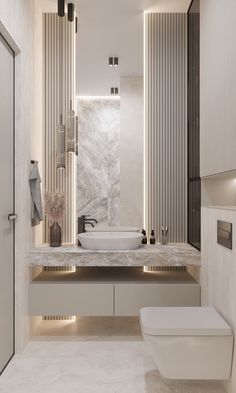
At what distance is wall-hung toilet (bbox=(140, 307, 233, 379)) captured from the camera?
1.88 meters

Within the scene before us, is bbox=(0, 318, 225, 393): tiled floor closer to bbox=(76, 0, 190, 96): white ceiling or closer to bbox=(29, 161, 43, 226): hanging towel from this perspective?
bbox=(29, 161, 43, 226): hanging towel

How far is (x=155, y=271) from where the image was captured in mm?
3160

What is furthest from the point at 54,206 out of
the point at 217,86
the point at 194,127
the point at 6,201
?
the point at 217,86

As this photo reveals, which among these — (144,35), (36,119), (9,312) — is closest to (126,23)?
(144,35)

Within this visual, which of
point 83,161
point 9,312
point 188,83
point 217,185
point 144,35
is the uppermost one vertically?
point 144,35

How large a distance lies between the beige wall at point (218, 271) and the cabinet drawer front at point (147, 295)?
19cm

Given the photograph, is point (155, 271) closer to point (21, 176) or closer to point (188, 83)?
point (21, 176)

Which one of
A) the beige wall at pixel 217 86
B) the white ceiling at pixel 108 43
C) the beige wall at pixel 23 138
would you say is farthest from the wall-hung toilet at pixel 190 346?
the white ceiling at pixel 108 43

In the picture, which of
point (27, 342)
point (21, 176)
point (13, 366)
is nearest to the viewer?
point (13, 366)

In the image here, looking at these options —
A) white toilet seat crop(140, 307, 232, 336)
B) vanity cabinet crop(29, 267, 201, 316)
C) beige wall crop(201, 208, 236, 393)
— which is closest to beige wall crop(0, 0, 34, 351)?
vanity cabinet crop(29, 267, 201, 316)

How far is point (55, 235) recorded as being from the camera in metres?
3.01

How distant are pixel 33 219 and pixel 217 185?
4.97ft

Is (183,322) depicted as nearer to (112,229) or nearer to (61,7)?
(112,229)

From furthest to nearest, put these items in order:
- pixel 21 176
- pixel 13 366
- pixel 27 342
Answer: pixel 27 342
pixel 21 176
pixel 13 366
